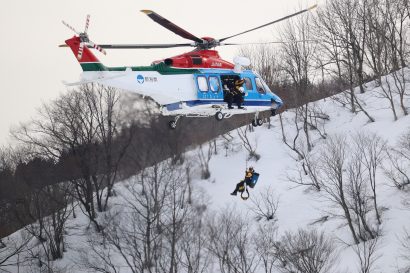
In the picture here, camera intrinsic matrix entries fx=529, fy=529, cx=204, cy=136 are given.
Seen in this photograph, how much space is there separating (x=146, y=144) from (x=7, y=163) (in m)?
26.2

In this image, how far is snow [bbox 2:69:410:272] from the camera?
113 ft

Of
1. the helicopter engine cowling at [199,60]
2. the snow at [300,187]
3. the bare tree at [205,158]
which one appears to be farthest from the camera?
the bare tree at [205,158]

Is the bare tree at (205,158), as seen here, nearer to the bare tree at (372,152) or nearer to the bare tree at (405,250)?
the bare tree at (372,152)

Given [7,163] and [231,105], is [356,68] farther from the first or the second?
[7,163]

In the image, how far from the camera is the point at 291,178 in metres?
44.0

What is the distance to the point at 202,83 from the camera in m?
21.3

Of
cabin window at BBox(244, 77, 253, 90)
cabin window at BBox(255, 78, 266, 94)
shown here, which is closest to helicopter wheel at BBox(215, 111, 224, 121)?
cabin window at BBox(244, 77, 253, 90)

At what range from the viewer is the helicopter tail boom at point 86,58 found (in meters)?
18.5

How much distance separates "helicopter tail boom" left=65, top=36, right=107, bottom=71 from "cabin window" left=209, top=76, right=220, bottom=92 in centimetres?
460

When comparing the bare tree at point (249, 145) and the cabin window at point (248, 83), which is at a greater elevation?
the cabin window at point (248, 83)

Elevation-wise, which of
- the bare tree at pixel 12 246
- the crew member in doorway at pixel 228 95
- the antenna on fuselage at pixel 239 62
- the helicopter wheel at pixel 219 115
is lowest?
the bare tree at pixel 12 246

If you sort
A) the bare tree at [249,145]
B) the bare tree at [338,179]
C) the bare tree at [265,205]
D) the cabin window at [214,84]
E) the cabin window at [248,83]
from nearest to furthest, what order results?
1. the cabin window at [214,84]
2. the cabin window at [248,83]
3. the bare tree at [338,179]
4. the bare tree at [265,205]
5. the bare tree at [249,145]

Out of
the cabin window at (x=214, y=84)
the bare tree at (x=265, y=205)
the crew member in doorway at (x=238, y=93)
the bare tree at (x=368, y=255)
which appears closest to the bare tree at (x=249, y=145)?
the bare tree at (x=265, y=205)

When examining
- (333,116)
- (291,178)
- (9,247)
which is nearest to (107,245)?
(9,247)
